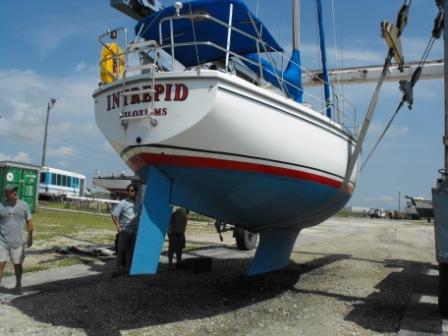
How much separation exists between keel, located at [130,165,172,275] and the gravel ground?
27.5 inches

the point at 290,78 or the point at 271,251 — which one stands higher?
the point at 290,78

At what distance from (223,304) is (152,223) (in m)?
1.70

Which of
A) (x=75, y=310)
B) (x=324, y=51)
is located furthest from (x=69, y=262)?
(x=324, y=51)

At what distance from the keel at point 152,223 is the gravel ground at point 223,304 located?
2.29ft

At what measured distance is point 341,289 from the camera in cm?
724

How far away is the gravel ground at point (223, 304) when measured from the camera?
5199mm

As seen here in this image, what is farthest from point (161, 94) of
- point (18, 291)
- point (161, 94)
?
point (18, 291)

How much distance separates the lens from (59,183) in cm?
3581

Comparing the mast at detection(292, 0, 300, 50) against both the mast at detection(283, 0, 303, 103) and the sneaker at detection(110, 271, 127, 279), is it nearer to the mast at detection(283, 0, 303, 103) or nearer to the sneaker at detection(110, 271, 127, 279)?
the mast at detection(283, 0, 303, 103)

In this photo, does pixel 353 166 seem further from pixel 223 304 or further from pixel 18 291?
pixel 18 291

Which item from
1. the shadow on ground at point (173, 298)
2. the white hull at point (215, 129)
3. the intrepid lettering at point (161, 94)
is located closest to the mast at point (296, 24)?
the white hull at point (215, 129)

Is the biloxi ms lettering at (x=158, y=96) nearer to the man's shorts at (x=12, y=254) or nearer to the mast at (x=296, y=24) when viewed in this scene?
the man's shorts at (x=12, y=254)

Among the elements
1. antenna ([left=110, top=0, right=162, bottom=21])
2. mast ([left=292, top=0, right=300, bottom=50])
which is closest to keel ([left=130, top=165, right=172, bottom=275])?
mast ([left=292, top=0, right=300, bottom=50])

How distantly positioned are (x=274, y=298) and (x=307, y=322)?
1.18 meters
